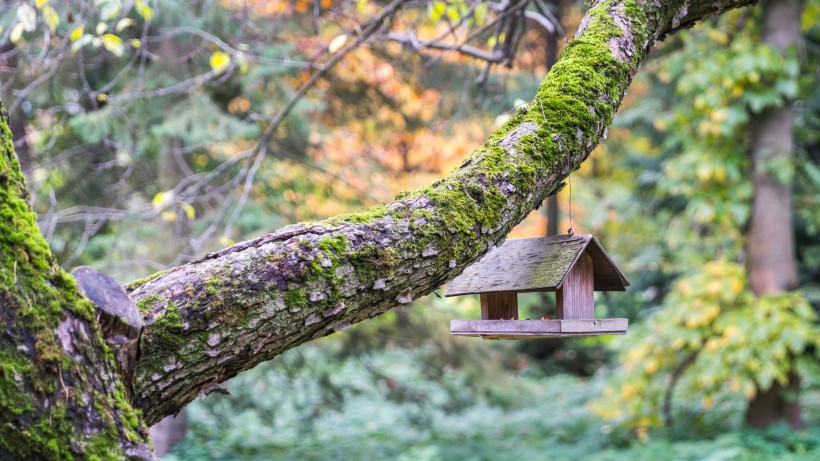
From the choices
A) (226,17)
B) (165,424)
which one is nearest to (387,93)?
(226,17)

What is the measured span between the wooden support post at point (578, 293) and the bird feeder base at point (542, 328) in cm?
7

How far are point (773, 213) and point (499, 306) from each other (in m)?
5.79

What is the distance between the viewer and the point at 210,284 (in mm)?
1637

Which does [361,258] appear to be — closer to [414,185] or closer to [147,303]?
[147,303]

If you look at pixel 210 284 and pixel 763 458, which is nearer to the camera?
pixel 210 284

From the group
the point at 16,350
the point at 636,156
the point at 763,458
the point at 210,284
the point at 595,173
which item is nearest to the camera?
the point at 16,350

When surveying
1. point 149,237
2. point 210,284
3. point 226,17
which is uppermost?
point 226,17

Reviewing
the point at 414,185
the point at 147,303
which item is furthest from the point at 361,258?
the point at 414,185

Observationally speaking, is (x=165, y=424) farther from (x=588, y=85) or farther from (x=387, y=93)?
(x=588, y=85)

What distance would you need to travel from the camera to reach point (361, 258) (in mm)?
1732

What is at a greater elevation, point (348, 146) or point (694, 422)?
point (348, 146)

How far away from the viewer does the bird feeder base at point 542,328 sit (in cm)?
234

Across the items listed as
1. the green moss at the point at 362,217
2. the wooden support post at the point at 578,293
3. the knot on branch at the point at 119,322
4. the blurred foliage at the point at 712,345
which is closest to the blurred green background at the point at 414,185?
the blurred foliage at the point at 712,345

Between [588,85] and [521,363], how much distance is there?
12468mm
